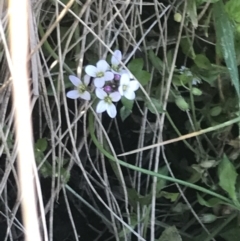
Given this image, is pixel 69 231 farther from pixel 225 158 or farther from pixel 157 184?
pixel 225 158

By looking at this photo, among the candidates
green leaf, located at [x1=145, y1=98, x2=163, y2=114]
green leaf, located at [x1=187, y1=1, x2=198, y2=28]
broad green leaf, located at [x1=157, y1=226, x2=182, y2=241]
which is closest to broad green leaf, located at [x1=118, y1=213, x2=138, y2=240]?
broad green leaf, located at [x1=157, y1=226, x2=182, y2=241]

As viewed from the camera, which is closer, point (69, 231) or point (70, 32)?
point (70, 32)

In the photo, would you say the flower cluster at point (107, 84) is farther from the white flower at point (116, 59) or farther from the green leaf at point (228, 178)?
the green leaf at point (228, 178)

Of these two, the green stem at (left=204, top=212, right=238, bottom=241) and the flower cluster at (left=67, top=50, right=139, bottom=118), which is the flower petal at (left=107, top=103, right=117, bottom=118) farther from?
the green stem at (left=204, top=212, right=238, bottom=241)

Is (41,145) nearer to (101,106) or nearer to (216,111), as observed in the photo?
(101,106)

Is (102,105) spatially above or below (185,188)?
above

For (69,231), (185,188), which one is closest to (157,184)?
(185,188)
